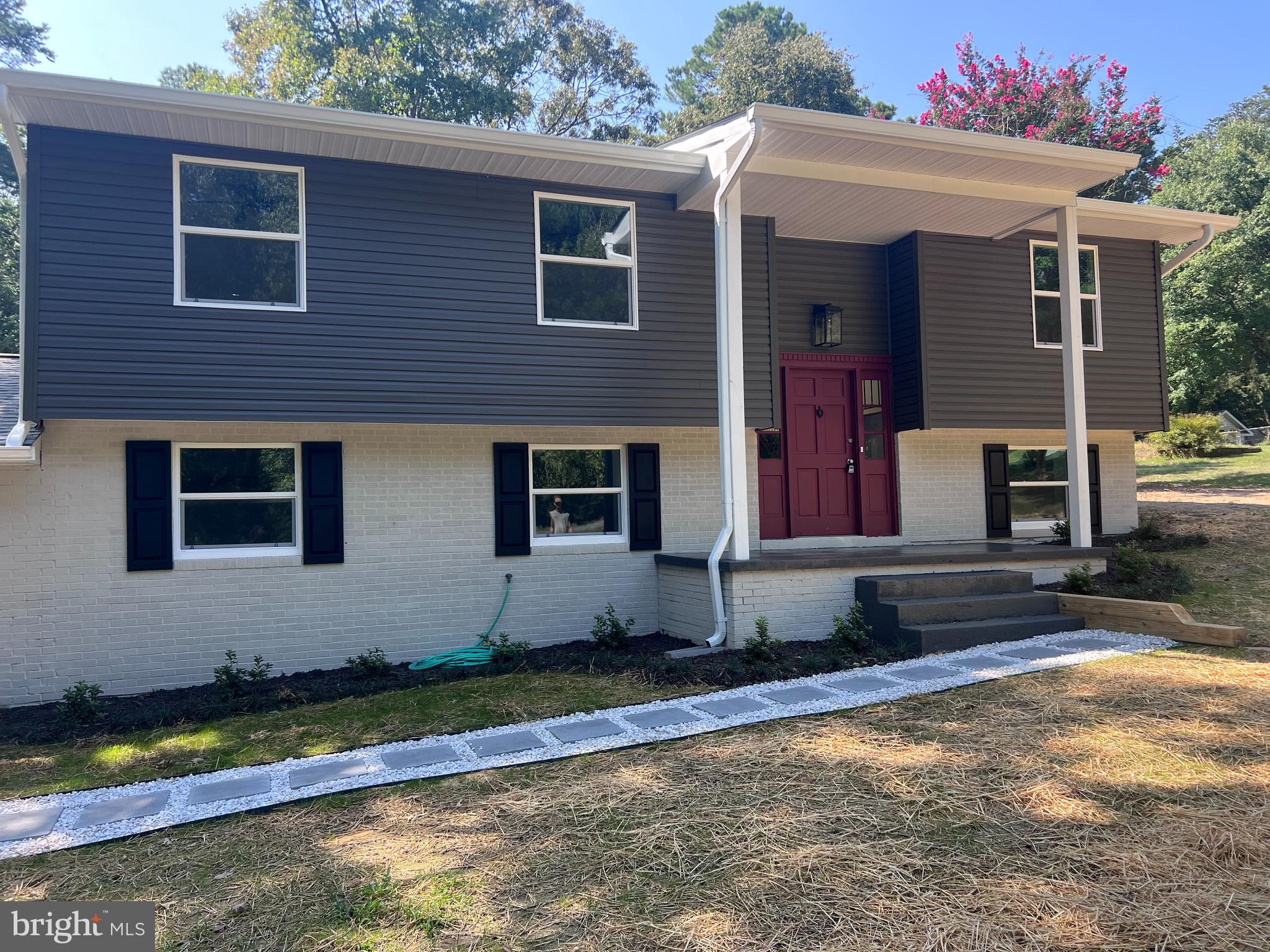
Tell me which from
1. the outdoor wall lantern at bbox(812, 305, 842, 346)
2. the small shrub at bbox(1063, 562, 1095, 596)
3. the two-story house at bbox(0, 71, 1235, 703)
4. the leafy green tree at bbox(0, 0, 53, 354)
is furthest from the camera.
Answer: the leafy green tree at bbox(0, 0, 53, 354)

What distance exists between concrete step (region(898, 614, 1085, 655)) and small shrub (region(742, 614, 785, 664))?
3.66 ft

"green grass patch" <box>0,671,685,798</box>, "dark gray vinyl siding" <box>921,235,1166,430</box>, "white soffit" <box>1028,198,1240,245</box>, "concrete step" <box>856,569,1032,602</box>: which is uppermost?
"white soffit" <box>1028,198,1240,245</box>

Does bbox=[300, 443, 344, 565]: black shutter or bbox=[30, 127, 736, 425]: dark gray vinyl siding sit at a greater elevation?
bbox=[30, 127, 736, 425]: dark gray vinyl siding

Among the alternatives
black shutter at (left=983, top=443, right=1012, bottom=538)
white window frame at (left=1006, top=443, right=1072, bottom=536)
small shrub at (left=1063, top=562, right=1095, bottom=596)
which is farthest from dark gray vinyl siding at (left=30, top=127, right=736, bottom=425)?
white window frame at (left=1006, top=443, right=1072, bottom=536)

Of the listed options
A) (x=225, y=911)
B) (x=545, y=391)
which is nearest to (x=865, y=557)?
(x=545, y=391)

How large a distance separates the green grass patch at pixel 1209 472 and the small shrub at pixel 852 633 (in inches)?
436

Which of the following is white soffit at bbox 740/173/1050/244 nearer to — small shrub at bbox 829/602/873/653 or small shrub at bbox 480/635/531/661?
small shrub at bbox 829/602/873/653

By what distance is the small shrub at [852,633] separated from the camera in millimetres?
6719

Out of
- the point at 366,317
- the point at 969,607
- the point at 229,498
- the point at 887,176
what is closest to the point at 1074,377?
the point at 887,176

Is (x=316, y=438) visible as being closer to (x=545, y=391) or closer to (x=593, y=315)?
(x=545, y=391)

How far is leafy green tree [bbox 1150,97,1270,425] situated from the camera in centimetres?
2122

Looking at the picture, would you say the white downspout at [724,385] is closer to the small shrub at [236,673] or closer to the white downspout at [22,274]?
the small shrub at [236,673]

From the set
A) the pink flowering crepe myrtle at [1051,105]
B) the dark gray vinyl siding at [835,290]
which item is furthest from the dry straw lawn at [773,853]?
the pink flowering crepe myrtle at [1051,105]

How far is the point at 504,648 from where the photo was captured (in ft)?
24.0
